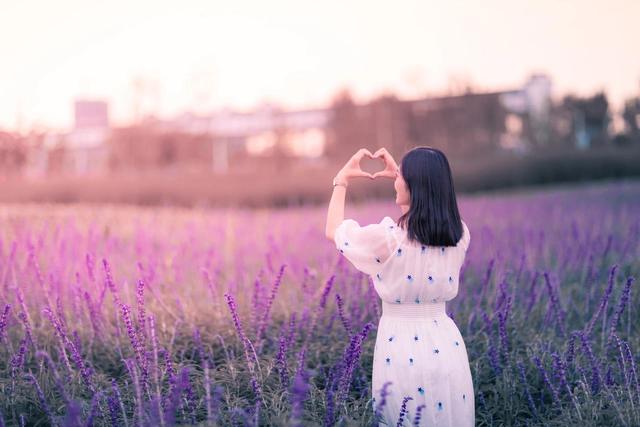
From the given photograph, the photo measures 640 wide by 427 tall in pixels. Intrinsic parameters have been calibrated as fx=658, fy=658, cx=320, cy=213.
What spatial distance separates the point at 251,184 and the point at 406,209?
15320 mm

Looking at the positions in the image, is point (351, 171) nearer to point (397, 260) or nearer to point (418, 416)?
point (397, 260)

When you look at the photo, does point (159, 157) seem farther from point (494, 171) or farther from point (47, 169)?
point (494, 171)

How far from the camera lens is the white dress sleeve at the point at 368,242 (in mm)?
2705

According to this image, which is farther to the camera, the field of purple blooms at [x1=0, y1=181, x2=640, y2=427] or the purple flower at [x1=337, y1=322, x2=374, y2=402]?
the field of purple blooms at [x1=0, y1=181, x2=640, y2=427]

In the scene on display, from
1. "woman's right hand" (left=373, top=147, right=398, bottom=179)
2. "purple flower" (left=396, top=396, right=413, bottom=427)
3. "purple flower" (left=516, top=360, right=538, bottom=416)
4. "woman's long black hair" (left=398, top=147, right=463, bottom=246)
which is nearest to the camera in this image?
"purple flower" (left=396, top=396, right=413, bottom=427)

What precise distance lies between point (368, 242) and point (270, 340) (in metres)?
1.62

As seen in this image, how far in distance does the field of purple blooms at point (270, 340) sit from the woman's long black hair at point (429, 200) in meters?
0.48

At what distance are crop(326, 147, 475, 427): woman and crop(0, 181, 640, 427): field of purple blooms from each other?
20 cm

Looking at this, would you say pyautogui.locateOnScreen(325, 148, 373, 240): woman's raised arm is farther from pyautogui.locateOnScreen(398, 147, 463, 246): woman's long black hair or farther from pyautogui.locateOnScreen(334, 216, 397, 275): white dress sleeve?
pyautogui.locateOnScreen(398, 147, 463, 246): woman's long black hair

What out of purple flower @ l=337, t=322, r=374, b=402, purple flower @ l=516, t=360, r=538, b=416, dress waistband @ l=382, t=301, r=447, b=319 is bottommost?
purple flower @ l=516, t=360, r=538, b=416

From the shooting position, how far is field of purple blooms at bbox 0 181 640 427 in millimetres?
2891

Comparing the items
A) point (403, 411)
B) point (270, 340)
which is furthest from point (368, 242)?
point (270, 340)

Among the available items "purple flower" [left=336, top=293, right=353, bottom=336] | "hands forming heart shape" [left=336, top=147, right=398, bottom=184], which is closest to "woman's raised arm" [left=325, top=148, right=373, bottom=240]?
"hands forming heart shape" [left=336, top=147, right=398, bottom=184]

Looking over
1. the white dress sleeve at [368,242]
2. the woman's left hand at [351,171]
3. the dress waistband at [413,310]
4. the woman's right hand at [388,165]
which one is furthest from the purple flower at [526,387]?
the woman's left hand at [351,171]
